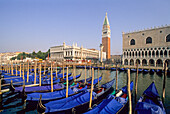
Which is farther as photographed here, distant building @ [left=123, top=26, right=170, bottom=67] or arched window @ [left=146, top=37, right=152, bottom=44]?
arched window @ [left=146, top=37, right=152, bottom=44]

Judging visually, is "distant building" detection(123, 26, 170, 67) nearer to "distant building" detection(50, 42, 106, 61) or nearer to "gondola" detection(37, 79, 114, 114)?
"distant building" detection(50, 42, 106, 61)

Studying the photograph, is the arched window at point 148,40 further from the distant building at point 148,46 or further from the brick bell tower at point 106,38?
the brick bell tower at point 106,38

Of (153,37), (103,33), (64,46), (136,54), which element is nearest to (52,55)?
(64,46)

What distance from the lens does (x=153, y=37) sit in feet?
105

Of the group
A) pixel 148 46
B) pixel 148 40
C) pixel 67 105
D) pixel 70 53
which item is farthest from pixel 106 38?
pixel 67 105

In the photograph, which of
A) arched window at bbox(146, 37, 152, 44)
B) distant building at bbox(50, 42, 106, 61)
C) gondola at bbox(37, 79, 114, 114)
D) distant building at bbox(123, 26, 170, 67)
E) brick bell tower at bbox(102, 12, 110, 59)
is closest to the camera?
gondola at bbox(37, 79, 114, 114)

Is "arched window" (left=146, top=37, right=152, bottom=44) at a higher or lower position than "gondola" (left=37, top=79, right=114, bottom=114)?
higher

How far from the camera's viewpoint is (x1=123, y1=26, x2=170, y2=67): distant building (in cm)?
3030

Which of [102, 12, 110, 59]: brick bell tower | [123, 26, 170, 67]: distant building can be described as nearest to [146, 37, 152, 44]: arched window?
[123, 26, 170, 67]: distant building

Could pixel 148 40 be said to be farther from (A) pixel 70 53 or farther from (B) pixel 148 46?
(A) pixel 70 53

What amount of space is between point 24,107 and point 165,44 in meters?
35.1

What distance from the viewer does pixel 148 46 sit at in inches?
1298

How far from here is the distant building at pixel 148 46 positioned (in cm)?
3030

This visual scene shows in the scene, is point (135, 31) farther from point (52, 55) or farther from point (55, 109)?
point (52, 55)
